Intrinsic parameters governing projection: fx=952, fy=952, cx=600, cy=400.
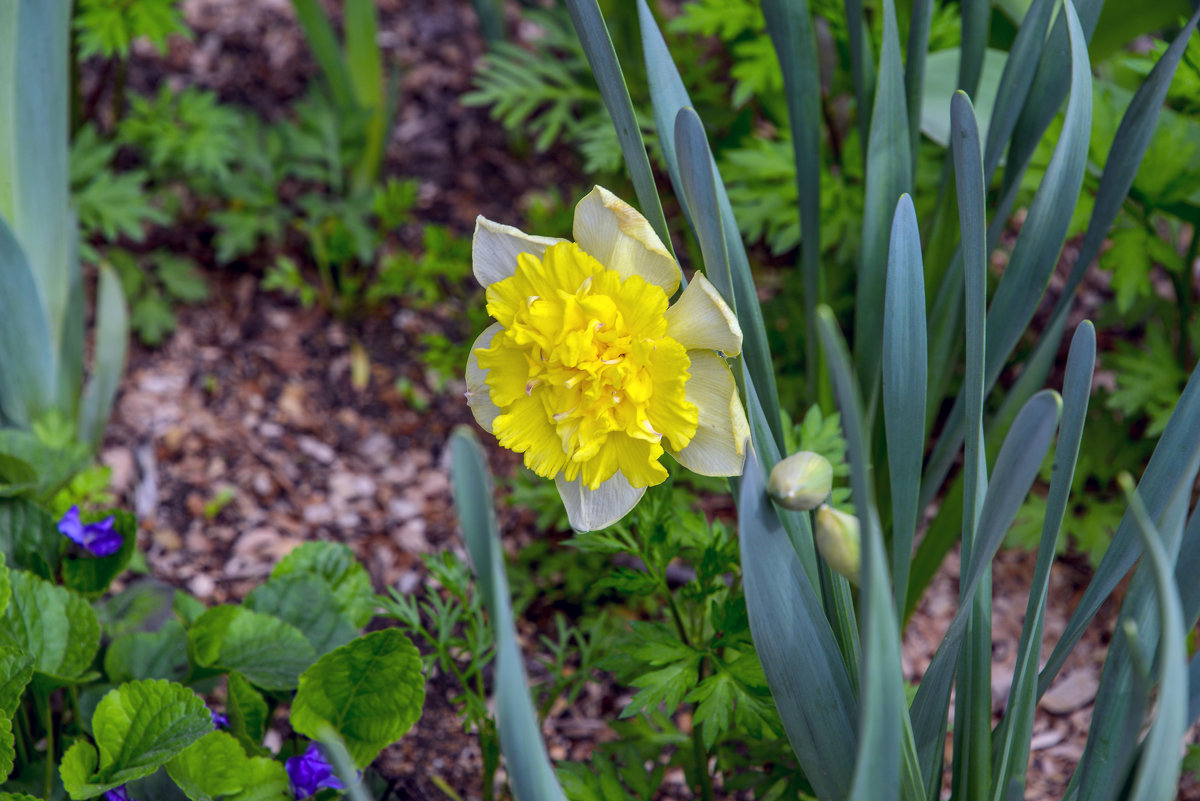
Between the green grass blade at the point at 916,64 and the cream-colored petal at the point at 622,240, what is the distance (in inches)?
19.3

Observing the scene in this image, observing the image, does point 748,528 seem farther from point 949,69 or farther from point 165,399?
point 165,399

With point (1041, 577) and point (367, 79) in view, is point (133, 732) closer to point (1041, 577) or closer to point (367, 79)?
point (1041, 577)

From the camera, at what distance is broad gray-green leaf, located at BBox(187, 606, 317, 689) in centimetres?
115

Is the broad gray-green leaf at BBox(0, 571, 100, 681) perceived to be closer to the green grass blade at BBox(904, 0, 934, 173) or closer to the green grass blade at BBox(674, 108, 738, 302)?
the green grass blade at BBox(674, 108, 738, 302)

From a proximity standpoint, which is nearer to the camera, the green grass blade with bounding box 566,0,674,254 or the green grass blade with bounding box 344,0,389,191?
the green grass blade with bounding box 566,0,674,254

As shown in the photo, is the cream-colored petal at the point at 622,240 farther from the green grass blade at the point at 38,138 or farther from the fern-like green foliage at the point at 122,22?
the fern-like green foliage at the point at 122,22

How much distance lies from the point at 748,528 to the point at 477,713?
52 centimetres

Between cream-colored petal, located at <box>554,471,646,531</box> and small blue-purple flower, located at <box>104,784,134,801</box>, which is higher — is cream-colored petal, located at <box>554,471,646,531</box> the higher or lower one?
the higher one

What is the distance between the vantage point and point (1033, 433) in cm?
69

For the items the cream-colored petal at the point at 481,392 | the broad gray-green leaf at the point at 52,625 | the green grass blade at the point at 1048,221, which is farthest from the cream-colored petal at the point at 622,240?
the broad gray-green leaf at the point at 52,625

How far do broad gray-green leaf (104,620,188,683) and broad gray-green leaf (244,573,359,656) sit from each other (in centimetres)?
10

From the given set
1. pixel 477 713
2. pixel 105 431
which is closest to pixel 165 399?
pixel 105 431

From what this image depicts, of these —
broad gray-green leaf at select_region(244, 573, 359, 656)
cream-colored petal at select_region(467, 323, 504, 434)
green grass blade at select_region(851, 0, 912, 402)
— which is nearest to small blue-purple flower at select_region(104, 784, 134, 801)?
broad gray-green leaf at select_region(244, 573, 359, 656)

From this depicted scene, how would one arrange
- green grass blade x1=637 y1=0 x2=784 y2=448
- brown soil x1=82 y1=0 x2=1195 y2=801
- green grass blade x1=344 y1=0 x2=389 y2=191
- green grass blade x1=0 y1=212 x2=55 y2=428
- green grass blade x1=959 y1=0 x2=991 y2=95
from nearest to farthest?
green grass blade x1=637 y1=0 x2=784 y2=448 < green grass blade x1=959 y1=0 x2=991 y2=95 < green grass blade x1=0 y1=212 x2=55 y2=428 < brown soil x1=82 y1=0 x2=1195 y2=801 < green grass blade x1=344 y1=0 x2=389 y2=191
